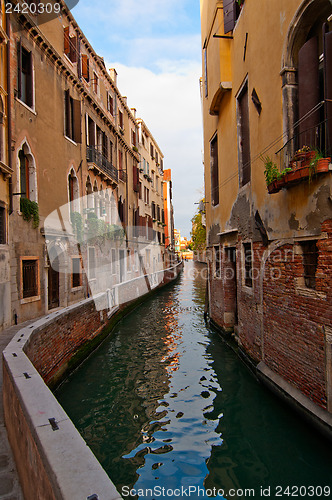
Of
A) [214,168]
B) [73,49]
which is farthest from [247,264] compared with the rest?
[73,49]

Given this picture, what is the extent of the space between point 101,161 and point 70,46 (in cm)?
433

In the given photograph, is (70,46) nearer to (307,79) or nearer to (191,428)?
(307,79)

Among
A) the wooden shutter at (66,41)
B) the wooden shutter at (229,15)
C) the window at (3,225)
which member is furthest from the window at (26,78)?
the wooden shutter at (229,15)

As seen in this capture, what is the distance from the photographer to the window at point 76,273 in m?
12.2

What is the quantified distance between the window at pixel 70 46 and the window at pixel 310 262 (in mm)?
11067

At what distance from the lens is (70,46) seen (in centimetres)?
1240

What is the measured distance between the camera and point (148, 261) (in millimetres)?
25188

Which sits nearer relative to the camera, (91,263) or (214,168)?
→ (214,168)

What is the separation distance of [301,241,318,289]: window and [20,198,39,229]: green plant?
6834 millimetres

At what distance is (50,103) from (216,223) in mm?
6014

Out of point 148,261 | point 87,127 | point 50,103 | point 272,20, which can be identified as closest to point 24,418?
point 272,20

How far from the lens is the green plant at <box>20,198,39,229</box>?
8883 millimetres

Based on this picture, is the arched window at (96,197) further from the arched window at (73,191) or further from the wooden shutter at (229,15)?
the wooden shutter at (229,15)

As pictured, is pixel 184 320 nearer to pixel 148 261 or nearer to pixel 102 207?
pixel 102 207
